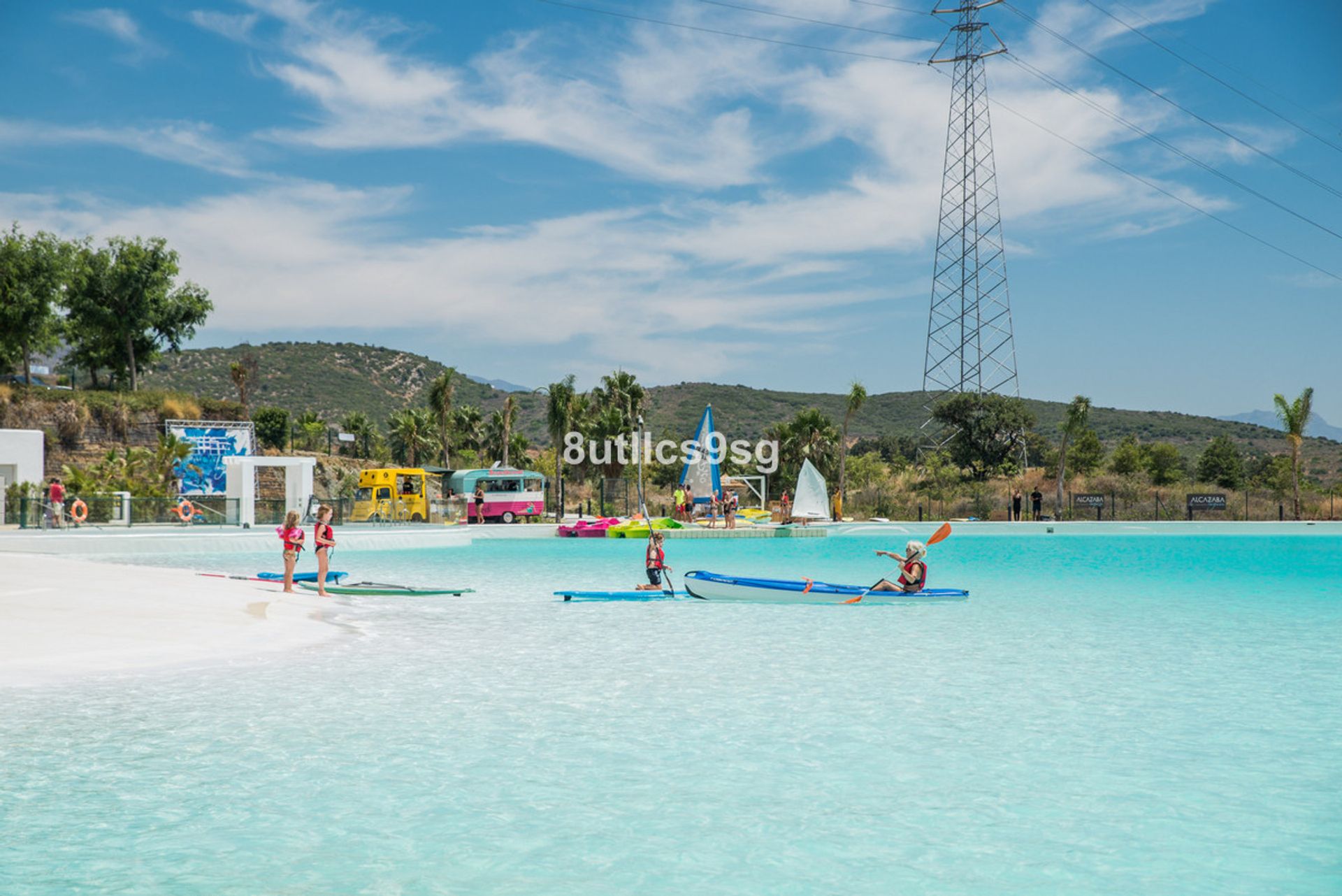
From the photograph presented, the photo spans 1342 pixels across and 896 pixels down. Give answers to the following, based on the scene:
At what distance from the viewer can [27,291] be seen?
53.1 m

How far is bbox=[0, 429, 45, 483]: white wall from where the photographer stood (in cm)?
3722

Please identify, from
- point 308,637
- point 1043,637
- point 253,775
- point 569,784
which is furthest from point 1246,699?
point 308,637

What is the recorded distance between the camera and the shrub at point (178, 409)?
175 feet

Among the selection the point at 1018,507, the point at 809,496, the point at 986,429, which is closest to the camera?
the point at 809,496

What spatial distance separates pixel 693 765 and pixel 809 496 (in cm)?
3736

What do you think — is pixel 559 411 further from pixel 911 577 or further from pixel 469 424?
pixel 911 577

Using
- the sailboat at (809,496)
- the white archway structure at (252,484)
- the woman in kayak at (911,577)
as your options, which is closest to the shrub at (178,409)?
the white archway structure at (252,484)

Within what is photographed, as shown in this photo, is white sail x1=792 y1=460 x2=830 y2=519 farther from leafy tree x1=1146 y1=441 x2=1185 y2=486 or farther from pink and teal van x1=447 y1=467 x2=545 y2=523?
leafy tree x1=1146 y1=441 x2=1185 y2=486

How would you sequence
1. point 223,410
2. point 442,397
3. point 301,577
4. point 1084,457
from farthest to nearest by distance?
point 442,397 → point 1084,457 → point 223,410 → point 301,577

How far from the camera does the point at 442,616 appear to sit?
17.1 meters

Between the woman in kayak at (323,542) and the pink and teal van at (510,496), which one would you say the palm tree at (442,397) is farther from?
the woman in kayak at (323,542)

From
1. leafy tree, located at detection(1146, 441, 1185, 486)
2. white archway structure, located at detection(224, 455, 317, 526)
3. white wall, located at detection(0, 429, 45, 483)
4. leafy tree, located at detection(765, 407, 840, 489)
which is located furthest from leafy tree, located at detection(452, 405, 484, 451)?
leafy tree, located at detection(1146, 441, 1185, 486)

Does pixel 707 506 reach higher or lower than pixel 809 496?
lower

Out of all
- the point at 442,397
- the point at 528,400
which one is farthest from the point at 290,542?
the point at 528,400
